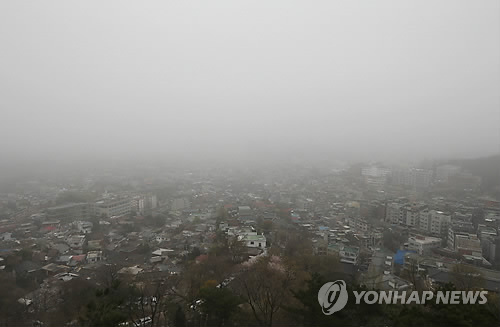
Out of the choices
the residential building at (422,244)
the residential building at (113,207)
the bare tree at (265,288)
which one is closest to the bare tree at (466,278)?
the residential building at (422,244)

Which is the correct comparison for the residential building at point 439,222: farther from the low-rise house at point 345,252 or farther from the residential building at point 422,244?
the low-rise house at point 345,252

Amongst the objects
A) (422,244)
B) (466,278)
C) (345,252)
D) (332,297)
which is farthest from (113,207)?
(466,278)

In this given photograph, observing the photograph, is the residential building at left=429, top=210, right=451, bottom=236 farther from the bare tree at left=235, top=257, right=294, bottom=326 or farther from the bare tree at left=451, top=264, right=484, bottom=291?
the bare tree at left=235, top=257, right=294, bottom=326

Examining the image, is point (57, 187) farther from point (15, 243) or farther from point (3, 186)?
point (15, 243)

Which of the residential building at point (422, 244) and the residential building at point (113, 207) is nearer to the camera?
the residential building at point (422, 244)

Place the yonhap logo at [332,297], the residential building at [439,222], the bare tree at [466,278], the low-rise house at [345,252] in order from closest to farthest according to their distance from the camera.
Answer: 1. the yonhap logo at [332,297]
2. the bare tree at [466,278]
3. the low-rise house at [345,252]
4. the residential building at [439,222]

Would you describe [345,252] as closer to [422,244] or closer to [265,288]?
[422,244]

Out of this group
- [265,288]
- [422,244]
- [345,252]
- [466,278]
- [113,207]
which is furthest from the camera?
[113,207]

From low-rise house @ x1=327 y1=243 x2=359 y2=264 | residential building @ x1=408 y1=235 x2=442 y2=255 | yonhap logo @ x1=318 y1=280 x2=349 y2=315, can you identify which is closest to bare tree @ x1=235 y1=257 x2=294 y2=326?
yonhap logo @ x1=318 y1=280 x2=349 y2=315
